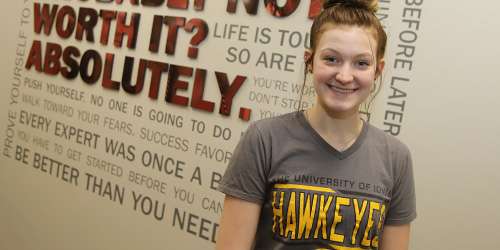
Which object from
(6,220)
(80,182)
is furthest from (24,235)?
(80,182)

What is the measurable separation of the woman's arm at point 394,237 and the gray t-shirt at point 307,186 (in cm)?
6

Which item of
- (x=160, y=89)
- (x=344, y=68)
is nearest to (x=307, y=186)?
(x=344, y=68)

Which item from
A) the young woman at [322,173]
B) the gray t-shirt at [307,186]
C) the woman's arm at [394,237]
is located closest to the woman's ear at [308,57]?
the young woman at [322,173]

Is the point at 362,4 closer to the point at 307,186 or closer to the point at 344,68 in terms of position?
the point at 344,68

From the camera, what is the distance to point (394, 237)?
1.23 metres

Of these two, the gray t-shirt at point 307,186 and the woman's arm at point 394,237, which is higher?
the gray t-shirt at point 307,186

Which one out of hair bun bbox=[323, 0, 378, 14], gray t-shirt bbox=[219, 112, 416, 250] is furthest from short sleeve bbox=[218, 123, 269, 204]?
hair bun bbox=[323, 0, 378, 14]

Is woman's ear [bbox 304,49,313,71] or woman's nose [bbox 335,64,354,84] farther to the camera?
woman's ear [bbox 304,49,313,71]

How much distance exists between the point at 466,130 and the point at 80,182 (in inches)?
77.0

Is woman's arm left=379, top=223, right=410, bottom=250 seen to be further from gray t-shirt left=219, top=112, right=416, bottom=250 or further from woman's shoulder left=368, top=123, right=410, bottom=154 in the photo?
woman's shoulder left=368, top=123, right=410, bottom=154

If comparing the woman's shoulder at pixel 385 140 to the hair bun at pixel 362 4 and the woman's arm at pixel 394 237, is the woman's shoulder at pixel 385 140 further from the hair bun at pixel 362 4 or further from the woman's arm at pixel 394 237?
the hair bun at pixel 362 4

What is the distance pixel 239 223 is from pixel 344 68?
45 cm

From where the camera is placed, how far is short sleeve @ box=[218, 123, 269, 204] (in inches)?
44.7

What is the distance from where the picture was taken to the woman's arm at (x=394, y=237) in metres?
1.23
